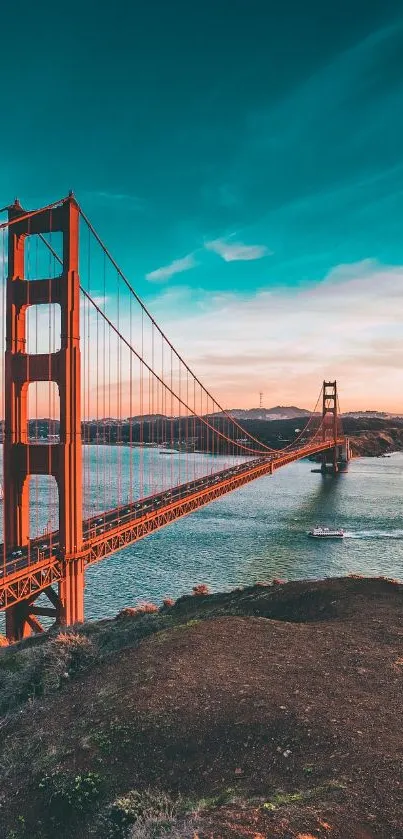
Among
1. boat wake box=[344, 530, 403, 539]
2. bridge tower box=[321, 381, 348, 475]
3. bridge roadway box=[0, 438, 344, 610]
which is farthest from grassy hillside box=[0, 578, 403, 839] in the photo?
bridge tower box=[321, 381, 348, 475]

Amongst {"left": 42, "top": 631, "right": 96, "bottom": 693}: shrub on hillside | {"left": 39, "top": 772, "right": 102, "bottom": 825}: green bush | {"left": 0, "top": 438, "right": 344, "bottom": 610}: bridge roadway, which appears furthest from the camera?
{"left": 0, "top": 438, "right": 344, "bottom": 610}: bridge roadway

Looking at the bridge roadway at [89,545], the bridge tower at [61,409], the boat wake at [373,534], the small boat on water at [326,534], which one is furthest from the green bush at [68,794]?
the boat wake at [373,534]

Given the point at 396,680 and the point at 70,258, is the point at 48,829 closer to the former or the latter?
the point at 396,680

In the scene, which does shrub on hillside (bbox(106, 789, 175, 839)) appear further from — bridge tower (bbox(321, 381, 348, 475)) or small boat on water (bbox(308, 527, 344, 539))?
bridge tower (bbox(321, 381, 348, 475))

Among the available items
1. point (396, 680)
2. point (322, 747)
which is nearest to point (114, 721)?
point (322, 747)

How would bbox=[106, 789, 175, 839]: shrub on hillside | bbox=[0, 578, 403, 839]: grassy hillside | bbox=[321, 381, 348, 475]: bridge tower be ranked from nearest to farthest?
bbox=[0, 578, 403, 839]: grassy hillside, bbox=[106, 789, 175, 839]: shrub on hillside, bbox=[321, 381, 348, 475]: bridge tower

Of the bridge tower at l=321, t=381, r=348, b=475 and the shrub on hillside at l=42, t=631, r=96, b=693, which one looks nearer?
the shrub on hillside at l=42, t=631, r=96, b=693

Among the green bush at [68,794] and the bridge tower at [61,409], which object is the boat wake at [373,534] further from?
the green bush at [68,794]
